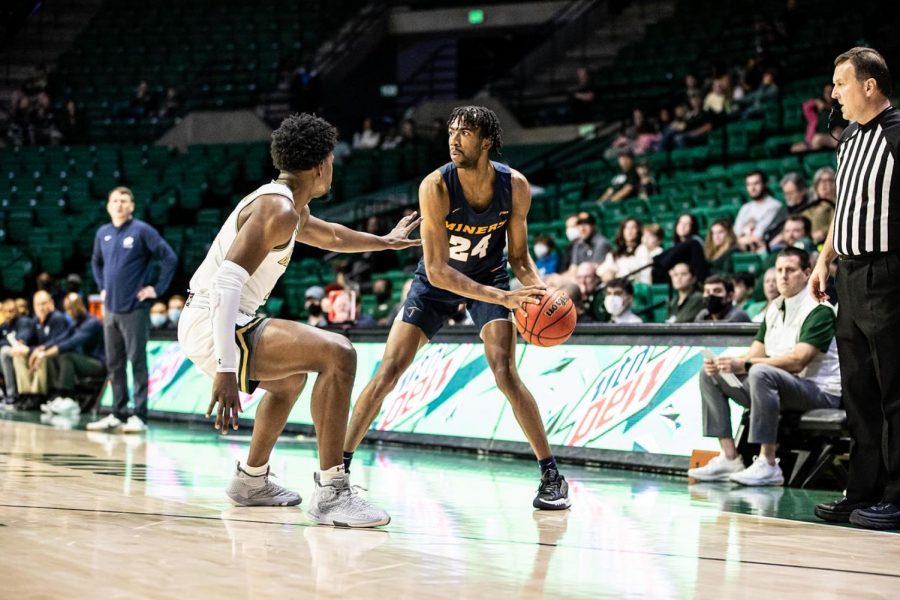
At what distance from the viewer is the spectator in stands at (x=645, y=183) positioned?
47.8 ft

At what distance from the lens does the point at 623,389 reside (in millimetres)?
8031

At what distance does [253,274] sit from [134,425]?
567cm

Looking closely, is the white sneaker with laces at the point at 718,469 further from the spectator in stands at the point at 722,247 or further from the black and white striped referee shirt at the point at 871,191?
the spectator in stands at the point at 722,247

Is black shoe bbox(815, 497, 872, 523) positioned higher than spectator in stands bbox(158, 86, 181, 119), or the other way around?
spectator in stands bbox(158, 86, 181, 119)

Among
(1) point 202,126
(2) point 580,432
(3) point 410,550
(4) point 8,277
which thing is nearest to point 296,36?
(1) point 202,126

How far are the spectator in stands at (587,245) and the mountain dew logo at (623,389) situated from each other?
3.73 meters

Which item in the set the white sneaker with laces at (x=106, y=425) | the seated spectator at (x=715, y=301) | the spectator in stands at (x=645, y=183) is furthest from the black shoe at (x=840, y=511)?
the spectator in stands at (x=645, y=183)

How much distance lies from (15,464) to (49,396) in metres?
7.45

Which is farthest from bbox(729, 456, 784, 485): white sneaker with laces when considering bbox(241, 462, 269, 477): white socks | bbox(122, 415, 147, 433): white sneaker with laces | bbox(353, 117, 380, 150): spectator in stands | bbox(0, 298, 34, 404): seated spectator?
bbox(353, 117, 380, 150): spectator in stands

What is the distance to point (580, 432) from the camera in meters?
8.21

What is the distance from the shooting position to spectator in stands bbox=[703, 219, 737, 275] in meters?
10.8

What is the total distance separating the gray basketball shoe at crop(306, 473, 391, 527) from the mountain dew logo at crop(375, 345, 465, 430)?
180 inches

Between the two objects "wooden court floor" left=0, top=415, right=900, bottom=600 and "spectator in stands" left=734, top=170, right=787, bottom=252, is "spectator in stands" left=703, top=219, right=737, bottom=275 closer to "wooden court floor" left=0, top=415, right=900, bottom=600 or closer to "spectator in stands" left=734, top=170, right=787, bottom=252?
"spectator in stands" left=734, top=170, right=787, bottom=252

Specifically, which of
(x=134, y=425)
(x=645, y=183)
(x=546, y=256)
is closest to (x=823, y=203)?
(x=546, y=256)
